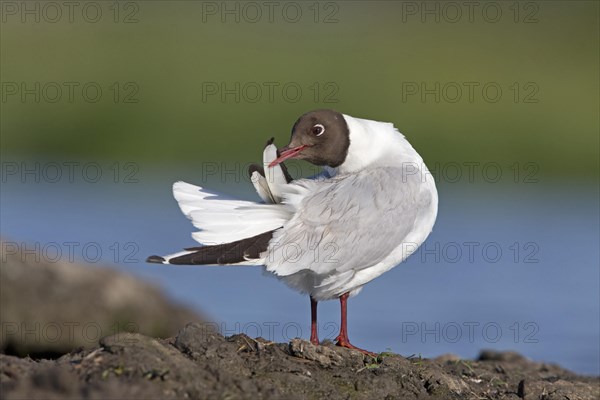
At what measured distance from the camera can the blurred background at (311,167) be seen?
14133mm

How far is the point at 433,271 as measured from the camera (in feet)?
54.0

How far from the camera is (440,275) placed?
1620 centimetres

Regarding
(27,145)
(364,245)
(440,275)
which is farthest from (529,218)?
(364,245)

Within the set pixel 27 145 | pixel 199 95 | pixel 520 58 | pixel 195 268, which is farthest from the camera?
pixel 520 58

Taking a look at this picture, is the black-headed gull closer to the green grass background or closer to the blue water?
the blue water

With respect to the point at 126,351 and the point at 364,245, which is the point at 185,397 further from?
the point at 364,245

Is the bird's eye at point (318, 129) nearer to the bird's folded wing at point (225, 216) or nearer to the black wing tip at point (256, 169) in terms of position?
the black wing tip at point (256, 169)

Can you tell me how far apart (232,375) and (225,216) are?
1438 millimetres

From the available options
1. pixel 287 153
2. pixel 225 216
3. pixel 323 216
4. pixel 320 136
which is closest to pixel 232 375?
pixel 225 216

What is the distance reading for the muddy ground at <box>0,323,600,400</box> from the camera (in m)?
5.48

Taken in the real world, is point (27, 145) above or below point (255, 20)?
below

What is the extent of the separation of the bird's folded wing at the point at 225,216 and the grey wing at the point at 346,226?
0.41 ft

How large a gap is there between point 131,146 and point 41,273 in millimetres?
10937

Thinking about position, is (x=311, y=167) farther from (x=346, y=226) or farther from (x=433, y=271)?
(x=346, y=226)
